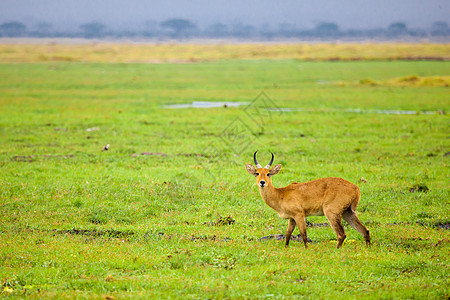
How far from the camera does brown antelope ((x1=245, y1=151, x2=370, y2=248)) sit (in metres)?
9.71

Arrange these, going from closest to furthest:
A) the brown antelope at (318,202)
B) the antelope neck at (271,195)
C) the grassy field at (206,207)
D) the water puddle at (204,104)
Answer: the grassy field at (206,207) < the brown antelope at (318,202) < the antelope neck at (271,195) < the water puddle at (204,104)

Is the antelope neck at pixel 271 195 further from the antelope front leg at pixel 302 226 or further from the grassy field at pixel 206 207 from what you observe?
the grassy field at pixel 206 207

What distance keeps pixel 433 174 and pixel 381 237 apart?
6.87 metres

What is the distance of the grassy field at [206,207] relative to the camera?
819cm

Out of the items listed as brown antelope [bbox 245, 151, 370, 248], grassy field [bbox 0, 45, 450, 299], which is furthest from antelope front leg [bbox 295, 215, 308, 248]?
grassy field [bbox 0, 45, 450, 299]

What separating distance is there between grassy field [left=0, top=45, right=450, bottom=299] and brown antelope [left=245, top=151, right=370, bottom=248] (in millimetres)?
496

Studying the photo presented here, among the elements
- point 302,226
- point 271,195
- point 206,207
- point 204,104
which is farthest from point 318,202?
point 204,104

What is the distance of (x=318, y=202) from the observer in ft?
32.5

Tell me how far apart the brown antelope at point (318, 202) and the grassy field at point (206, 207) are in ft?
1.63

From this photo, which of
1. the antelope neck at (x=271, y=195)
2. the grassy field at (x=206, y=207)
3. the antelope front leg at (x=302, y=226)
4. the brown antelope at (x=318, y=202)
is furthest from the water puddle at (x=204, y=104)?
the antelope front leg at (x=302, y=226)

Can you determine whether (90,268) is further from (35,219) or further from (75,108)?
(75,108)

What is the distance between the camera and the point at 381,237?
10617mm

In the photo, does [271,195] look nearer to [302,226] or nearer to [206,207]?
[302,226]

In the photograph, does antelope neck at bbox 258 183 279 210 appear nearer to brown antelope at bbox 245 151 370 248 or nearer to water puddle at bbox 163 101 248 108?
brown antelope at bbox 245 151 370 248
